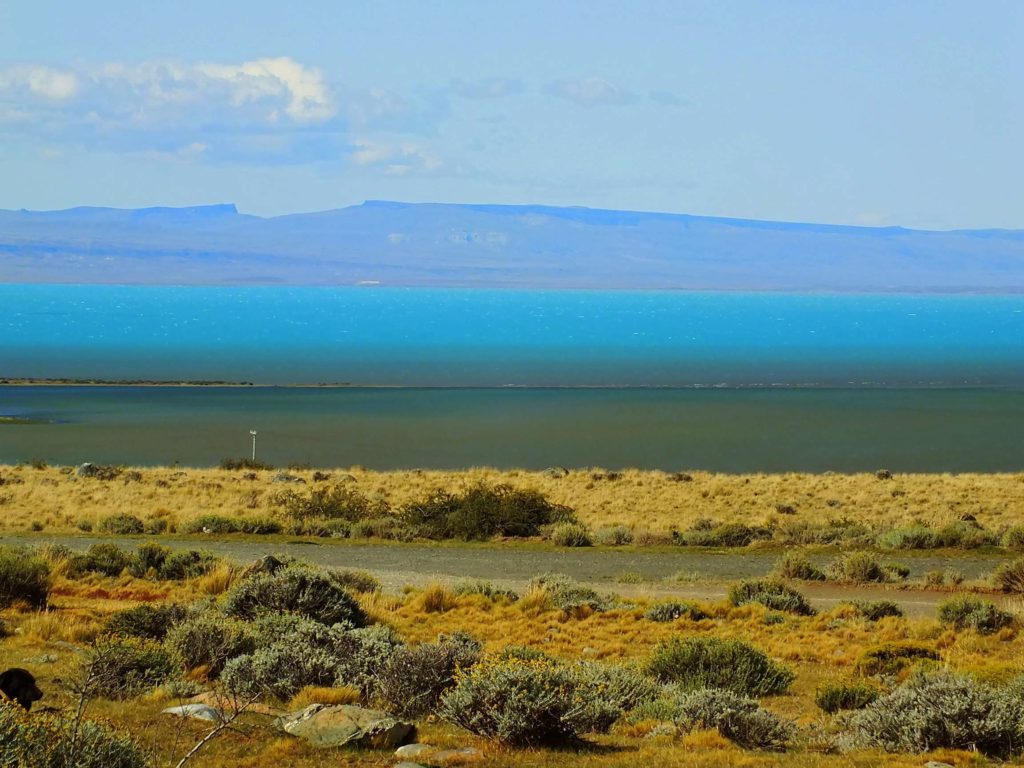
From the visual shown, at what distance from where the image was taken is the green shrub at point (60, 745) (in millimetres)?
5656

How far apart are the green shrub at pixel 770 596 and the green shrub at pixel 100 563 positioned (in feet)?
29.4

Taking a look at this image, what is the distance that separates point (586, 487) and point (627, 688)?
82.5 feet

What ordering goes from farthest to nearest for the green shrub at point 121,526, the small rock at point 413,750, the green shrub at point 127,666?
the green shrub at point 121,526 < the green shrub at point 127,666 < the small rock at point 413,750

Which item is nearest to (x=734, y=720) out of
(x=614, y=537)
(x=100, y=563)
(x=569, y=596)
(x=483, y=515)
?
(x=569, y=596)

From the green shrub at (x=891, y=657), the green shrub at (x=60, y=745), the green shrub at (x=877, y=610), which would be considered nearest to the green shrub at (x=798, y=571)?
the green shrub at (x=877, y=610)

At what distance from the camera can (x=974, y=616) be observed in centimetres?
1475

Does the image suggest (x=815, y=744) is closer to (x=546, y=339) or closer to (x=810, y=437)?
(x=810, y=437)

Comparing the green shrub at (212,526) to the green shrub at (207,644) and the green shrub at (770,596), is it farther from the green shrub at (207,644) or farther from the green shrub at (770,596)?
the green shrub at (207,644)

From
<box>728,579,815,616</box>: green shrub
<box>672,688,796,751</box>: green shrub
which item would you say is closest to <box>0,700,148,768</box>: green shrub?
<box>672,688,796,751</box>: green shrub

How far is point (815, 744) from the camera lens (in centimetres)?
876

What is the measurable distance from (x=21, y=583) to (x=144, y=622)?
118 inches

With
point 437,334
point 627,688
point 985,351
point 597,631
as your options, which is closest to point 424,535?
point 597,631

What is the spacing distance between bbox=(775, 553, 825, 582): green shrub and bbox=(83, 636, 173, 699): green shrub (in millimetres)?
12346

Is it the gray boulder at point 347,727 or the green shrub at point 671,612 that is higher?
the gray boulder at point 347,727
